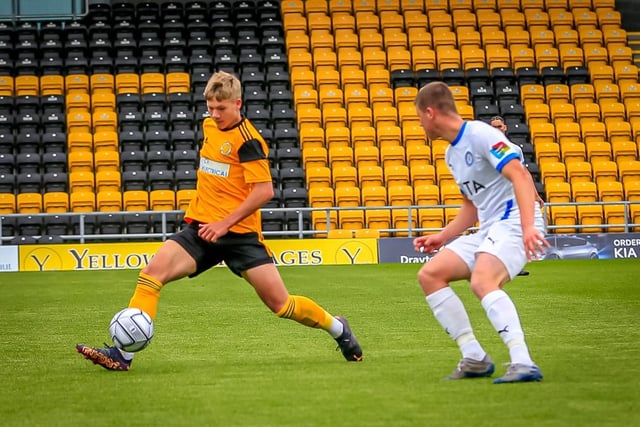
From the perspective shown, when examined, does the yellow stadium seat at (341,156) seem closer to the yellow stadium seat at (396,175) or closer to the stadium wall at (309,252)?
the yellow stadium seat at (396,175)

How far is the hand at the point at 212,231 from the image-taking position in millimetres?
7109

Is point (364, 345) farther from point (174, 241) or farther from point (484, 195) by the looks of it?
point (484, 195)

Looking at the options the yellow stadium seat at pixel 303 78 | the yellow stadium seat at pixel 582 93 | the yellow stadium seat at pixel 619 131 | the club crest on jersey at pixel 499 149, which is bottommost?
the club crest on jersey at pixel 499 149

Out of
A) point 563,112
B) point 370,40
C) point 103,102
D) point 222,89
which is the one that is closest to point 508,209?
point 222,89

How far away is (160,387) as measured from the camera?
6445mm

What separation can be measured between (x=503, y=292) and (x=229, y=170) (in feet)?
7.30

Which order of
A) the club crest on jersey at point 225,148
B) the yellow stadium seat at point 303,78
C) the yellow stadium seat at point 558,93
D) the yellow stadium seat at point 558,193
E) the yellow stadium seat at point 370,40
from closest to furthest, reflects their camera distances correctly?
the club crest on jersey at point 225,148
the yellow stadium seat at point 558,193
the yellow stadium seat at point 303,78
the yellow stadium seat at point 558,93
the yellow stadium seat at point 370,40

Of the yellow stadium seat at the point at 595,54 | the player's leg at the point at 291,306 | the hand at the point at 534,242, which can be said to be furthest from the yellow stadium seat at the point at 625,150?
the hand at the point at 534,242

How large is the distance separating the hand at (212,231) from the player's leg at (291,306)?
42cm

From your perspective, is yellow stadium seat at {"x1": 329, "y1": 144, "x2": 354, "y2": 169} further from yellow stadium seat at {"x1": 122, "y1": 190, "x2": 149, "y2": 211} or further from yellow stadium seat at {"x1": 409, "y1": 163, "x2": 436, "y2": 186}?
yellow stadium seat at {"x1": 122, "y1": 190, "x2": 149, "y2": 211}

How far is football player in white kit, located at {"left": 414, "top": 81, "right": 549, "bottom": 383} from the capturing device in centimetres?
605

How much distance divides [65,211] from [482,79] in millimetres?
11729

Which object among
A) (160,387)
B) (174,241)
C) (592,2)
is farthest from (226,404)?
(592,2)

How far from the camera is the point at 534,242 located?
19.0 feet
